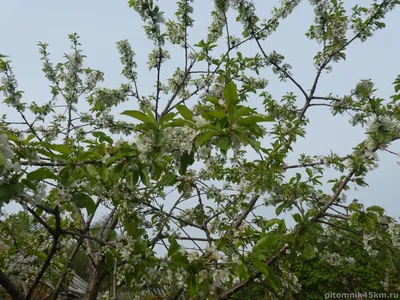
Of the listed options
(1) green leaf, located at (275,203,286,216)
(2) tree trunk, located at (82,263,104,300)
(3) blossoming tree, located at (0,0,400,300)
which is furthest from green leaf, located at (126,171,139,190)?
(2) tree trunk, located at (82,263,104,300)

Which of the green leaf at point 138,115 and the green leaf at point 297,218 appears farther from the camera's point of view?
the green leaf at point 297,218

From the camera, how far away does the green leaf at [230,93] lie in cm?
121

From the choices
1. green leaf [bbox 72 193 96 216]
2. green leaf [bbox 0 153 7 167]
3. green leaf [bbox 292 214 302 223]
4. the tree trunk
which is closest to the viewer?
green leaf [bbox 0 153 7 167]

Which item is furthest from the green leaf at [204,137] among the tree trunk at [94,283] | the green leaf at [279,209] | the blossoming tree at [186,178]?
the tree trunk at [94,283]

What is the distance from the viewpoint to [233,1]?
444 cm

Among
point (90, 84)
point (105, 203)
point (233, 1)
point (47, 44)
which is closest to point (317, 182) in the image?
point (105, 203)

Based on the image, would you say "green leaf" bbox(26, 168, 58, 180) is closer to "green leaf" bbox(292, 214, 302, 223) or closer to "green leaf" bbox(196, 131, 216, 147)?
"green leaf" bbox(196, 131, 216, 147)

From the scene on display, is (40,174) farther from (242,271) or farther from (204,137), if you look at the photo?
(242,271)

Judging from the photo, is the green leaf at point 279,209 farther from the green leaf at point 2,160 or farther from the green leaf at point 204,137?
the green leaf at point 2,160

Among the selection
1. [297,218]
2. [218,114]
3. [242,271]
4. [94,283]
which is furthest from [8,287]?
[297,218]

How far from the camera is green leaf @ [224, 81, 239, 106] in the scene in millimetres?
1207

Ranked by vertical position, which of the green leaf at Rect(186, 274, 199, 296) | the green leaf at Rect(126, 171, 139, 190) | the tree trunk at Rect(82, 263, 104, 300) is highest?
the green leaf at Rect(126, 171, 139, 190)

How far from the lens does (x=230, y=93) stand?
1213 millimetres

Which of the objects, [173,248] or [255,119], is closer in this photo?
[255,119]
